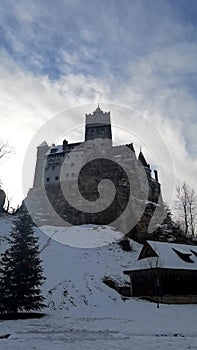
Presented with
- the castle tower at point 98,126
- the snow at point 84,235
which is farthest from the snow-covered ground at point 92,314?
the castle tower at point 98,126

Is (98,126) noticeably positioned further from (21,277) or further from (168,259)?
Result: (21,277)

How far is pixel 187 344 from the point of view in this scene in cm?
858

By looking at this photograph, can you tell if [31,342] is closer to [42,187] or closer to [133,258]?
[133,258]

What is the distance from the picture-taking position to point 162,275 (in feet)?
93.3

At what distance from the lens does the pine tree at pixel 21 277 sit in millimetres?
16672


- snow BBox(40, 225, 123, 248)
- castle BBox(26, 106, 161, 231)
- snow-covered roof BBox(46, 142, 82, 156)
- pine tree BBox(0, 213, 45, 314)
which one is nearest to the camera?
pine tree BBox(0, 213, 45, 314)

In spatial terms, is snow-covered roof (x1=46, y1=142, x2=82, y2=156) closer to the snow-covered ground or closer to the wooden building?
the snow-covered ground

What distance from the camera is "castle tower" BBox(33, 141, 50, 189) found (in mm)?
75688

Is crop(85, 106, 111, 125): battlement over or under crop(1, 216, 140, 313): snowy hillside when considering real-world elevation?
over

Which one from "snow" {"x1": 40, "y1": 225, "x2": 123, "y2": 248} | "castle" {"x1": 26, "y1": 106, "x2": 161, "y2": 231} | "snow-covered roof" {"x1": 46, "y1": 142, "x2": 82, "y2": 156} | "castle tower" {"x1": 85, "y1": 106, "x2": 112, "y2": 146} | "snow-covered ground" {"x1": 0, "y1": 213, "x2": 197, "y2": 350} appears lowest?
"snow-covered ground" {"x1": 0, "y1": 213, "x2": 197, "y2": 350}

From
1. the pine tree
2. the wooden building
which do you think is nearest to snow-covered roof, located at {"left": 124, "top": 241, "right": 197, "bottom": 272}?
the wooden building

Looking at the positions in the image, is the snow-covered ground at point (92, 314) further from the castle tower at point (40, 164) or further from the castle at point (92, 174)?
the castle tower at point (40, 164)

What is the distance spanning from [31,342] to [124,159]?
59934 mm

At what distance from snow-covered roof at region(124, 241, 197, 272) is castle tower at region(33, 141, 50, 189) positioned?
150ft
